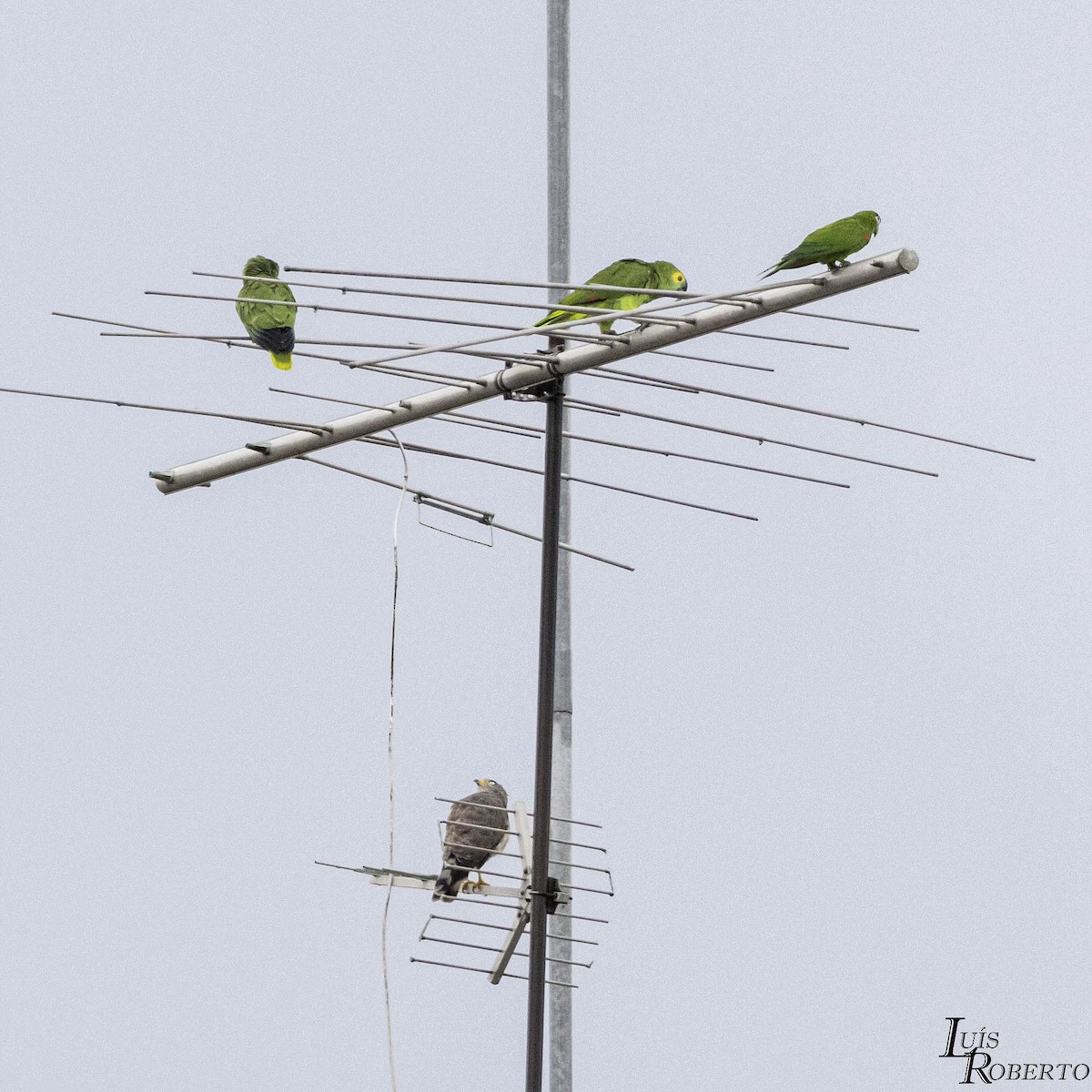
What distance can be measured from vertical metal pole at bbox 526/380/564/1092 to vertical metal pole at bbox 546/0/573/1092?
2133mm

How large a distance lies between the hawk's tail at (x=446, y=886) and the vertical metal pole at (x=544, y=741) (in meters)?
0.24

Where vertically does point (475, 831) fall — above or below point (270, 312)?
below

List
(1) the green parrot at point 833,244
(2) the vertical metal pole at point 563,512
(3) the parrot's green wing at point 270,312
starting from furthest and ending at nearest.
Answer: (2) the vertical metal pole at point 563,512, (3) the parrot's green wing at point 270,312, (1) the green parrot at point 833,244

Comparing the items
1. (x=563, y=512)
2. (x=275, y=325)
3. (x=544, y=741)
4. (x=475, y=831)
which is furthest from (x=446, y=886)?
(x=563, y=512)

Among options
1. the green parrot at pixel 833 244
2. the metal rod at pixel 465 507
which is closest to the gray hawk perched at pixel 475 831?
the metal rod at pixel 465 507

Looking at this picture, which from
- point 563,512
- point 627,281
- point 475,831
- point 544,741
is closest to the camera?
point 544,741

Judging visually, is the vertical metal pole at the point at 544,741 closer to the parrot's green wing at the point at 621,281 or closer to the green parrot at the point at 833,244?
the parrot's green wing at the point at 621,281

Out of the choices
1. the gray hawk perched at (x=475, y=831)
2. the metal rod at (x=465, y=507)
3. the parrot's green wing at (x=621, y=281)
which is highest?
the parrot's green wing at (x=621, y=281)

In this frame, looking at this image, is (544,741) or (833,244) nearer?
(833,244)

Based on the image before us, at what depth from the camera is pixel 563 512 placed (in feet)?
25.6

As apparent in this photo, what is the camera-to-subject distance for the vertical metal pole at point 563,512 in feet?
25.0

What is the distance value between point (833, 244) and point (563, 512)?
9.29 ft

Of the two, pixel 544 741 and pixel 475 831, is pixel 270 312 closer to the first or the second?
pixel 544 741

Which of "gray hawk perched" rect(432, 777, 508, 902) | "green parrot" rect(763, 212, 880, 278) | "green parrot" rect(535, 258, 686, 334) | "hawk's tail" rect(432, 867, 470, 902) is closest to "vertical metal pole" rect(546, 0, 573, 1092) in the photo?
"gray hawk perched" rect(432, 777, 508, 902)
